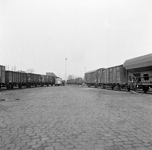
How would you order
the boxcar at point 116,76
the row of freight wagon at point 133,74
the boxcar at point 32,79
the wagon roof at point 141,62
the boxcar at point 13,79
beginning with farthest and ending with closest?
the boxcar at point 32,79 → the boxcar at point 13,79 → the boxcar at point 116,76 → the row of freight wagon at point 133,74 → the wagon roof at point 141,62

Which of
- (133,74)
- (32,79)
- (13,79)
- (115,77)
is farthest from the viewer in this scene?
(32,79)

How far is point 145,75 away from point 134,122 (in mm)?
13311

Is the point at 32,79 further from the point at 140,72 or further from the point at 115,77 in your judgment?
the point at 140,72

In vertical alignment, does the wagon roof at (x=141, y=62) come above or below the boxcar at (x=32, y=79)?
above

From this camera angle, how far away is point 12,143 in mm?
3385

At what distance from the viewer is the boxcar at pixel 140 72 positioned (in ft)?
52.7

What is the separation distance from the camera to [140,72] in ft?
58.8

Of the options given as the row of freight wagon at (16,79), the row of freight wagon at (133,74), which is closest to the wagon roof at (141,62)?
the row of freight wagon at (133,74)

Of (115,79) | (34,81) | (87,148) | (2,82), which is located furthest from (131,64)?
(34,81)

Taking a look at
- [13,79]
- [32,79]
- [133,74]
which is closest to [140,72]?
[133,74]

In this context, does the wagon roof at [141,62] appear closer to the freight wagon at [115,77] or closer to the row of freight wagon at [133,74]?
the row of freight wagon at [133,74]

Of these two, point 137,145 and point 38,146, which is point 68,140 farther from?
point 137,145

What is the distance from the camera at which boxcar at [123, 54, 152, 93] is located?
52.7ft

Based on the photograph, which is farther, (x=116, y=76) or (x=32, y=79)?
(x=32, y=79)
